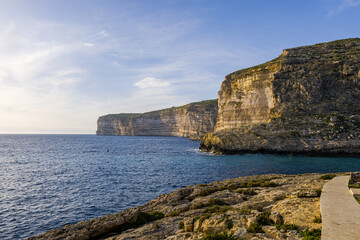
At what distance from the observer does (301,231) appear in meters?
9.31

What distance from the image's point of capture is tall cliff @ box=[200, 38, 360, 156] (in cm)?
5625

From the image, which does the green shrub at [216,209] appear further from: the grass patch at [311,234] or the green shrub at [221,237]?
the grass patch at [311,234]

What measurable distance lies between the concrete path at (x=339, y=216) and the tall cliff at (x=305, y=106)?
157 ft

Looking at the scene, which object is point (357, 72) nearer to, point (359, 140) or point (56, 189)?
point (359, 140)

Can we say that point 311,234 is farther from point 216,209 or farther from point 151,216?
point 151,216

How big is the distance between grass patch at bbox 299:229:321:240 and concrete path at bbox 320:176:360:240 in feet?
1.42

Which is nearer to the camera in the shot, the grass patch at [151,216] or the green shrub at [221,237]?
the green shrub at [221,237]

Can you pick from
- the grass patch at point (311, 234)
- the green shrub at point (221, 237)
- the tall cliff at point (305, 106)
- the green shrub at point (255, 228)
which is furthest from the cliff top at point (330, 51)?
the green shrub at point (221, 237)

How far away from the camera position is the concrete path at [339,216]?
7836 mm

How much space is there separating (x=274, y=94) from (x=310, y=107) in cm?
1055

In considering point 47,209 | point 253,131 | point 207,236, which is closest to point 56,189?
point 47,209

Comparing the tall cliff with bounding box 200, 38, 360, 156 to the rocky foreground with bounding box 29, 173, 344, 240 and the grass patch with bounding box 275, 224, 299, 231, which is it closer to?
the rocky foreground with bounding box 29, 173, 344, 240

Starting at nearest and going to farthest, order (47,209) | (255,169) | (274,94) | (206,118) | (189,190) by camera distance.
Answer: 1. (189,190)
2. (47,209)
3. (255,169)
4. (274,94)
5. (206,118)

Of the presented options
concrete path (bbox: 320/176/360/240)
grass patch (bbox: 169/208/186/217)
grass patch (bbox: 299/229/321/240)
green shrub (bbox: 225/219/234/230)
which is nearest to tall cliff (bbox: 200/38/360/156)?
concrete path (bbox: 320/176/360/240)
